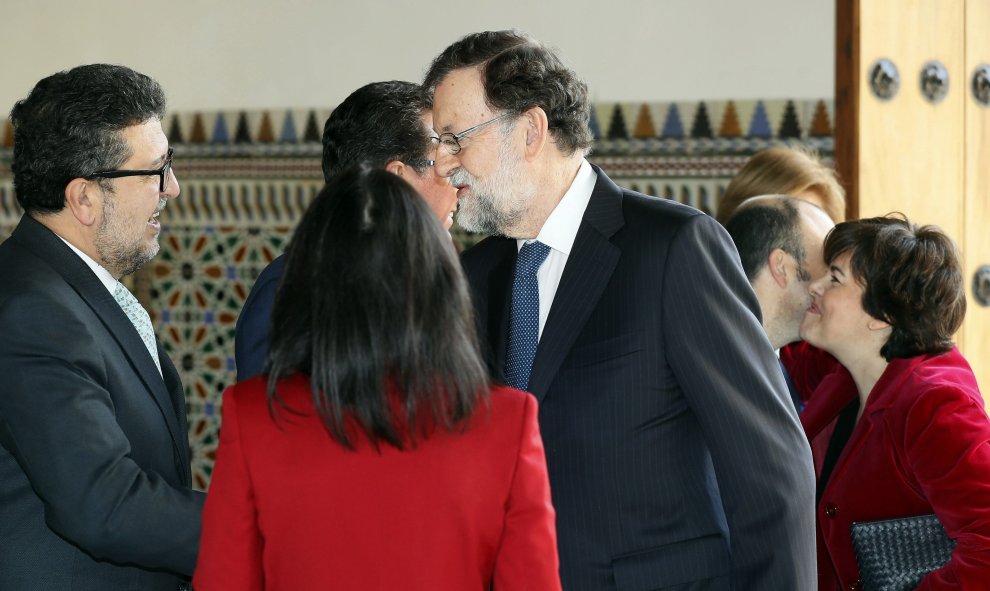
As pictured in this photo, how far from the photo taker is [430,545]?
5.21ft

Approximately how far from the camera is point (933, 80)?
336cm

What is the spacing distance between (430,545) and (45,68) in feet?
13.8

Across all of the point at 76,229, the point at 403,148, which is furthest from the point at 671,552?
the point at 76,229

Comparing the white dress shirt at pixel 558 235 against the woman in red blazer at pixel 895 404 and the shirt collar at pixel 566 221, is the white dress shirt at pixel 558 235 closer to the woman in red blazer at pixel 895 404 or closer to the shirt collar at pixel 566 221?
the shirt collar at pixel 566 221

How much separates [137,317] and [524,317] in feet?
2.61

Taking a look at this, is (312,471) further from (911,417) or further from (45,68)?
(45,68)

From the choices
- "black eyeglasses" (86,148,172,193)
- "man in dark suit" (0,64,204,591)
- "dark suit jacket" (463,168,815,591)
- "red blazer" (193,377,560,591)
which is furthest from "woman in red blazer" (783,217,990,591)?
"black eyeglasses" (86,148,172,193)

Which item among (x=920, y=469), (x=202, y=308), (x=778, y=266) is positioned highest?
(x=778, y=266)

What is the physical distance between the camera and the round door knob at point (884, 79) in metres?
3.25

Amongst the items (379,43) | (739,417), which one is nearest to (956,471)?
(739,417)

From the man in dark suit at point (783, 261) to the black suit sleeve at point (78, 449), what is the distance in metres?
1.62

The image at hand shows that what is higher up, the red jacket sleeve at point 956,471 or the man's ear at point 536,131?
the man's ear at point 536,131

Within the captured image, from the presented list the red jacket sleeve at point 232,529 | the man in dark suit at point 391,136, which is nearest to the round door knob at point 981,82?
the man in dark suit at point 391,136

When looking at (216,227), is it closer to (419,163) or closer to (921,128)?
(419,163)
